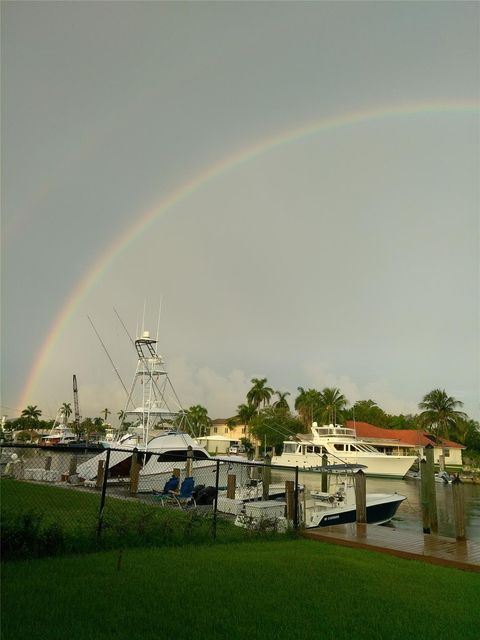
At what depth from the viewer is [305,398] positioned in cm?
8975

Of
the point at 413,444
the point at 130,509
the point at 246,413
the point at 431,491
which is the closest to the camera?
the point at 130,509

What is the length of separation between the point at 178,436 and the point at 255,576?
72.1 feet

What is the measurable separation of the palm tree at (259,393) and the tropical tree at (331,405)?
12.9 meters

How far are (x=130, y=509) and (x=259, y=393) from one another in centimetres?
8323

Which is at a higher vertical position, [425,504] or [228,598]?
[425,504]

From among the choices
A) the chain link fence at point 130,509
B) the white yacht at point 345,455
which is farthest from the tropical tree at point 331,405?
the chain link fence at point 130,509

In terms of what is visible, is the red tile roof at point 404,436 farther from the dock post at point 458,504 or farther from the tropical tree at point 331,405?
the dock post at point 458,504

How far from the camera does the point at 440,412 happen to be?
70.4 m

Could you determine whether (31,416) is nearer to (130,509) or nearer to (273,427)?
(273,427)

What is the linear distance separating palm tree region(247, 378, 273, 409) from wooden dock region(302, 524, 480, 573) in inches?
3290

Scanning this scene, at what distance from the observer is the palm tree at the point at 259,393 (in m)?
97.8

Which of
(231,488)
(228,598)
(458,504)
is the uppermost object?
(458,504)

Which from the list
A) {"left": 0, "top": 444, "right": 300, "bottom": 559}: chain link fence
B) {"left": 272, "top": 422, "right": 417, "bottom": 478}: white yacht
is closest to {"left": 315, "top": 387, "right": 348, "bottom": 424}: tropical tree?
{"left": 272, "top": 422, "right": 417, "bottom": 478}: white yacht

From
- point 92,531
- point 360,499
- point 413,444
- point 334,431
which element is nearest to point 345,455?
point 334,431
